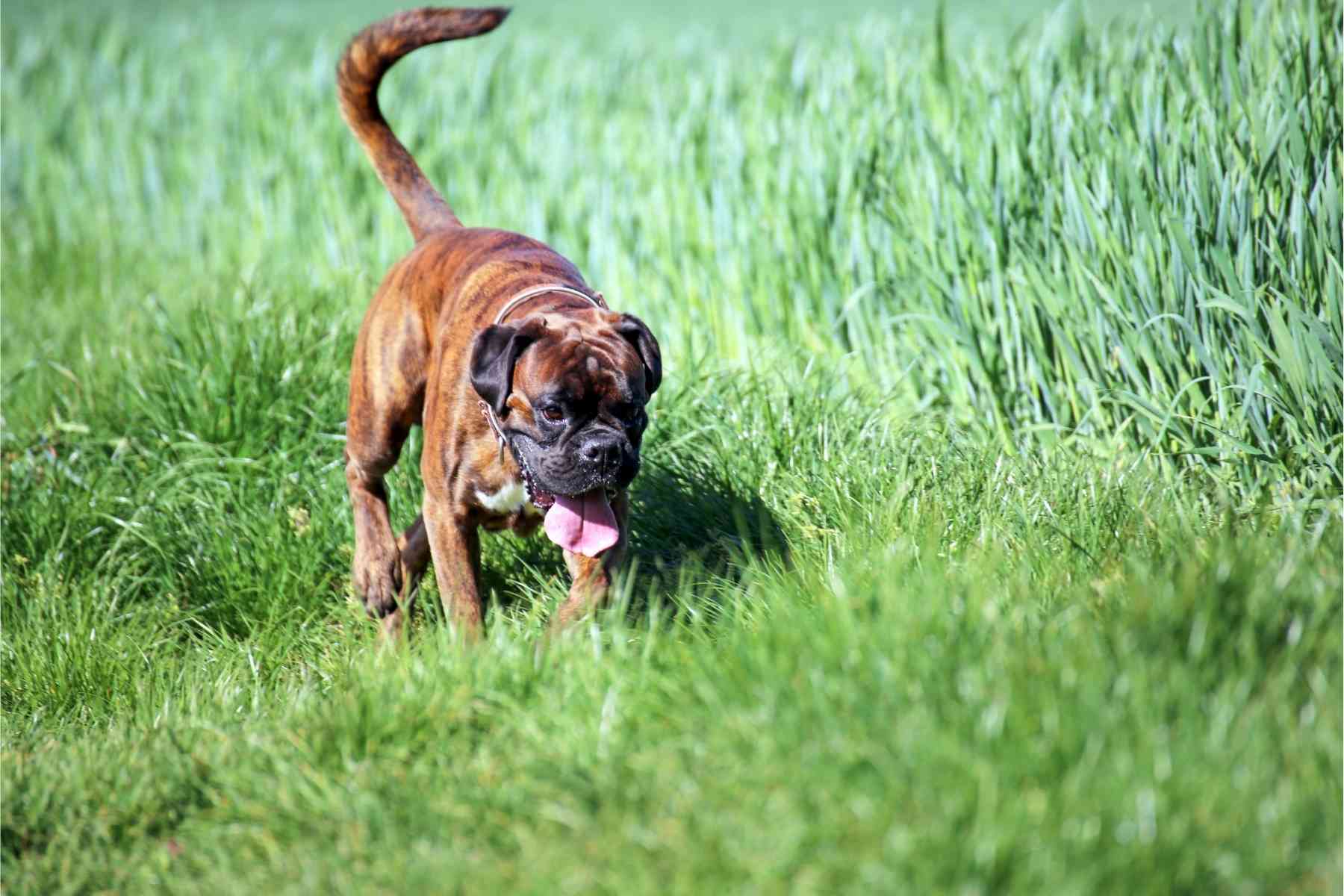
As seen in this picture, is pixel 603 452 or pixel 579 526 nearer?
pixel 603 452

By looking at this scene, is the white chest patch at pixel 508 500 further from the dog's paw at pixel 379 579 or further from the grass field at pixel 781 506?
the dog's paw at pixel 379 579

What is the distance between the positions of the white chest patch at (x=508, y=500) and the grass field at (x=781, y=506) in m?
0.38

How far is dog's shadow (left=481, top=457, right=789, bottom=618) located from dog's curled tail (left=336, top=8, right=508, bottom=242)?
1337mm

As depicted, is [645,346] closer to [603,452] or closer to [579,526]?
[603,452]

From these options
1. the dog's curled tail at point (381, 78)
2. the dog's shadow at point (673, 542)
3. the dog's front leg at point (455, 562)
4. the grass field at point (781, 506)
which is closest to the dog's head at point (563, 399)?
the dog's front leg at point (455, 562)

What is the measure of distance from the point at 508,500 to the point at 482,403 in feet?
1.00

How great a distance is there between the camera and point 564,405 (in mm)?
3463

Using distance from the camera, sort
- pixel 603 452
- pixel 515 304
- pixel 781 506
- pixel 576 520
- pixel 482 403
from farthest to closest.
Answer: pixel 781 506
pixel 515 304
pixel 482 403
pixel 576 520
pixel 603 452

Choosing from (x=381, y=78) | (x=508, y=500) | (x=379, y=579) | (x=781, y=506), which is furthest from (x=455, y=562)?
(x=381, y=78)

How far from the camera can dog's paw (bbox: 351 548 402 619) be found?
4.17 m

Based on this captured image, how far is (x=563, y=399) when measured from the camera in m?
3.45

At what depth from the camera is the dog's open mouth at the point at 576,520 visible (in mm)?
3547

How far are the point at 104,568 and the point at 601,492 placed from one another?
2.21 m

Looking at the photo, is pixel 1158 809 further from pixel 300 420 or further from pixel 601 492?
pixel 300 420
